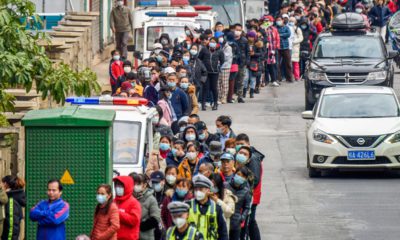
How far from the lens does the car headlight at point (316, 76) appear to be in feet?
113

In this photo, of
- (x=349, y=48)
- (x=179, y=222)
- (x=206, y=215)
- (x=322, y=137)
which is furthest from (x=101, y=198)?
(x=349, y=48)

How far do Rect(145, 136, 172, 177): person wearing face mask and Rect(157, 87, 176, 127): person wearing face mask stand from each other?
3.37m

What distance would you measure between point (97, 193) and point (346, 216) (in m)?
7.37

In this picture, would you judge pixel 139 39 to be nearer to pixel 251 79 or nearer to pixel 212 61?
pixel 251 79

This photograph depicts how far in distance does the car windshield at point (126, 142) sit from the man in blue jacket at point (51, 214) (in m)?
4.06

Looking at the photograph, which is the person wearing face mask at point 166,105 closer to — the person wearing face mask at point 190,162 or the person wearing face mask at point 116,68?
the person wearing face mask at point 116,68

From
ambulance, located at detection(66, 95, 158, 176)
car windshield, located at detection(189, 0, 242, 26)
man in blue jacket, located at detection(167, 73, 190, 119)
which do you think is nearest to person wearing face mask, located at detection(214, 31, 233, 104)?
car windshield, located at detection(189, 0, 242, 26)

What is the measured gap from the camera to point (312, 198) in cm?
2461

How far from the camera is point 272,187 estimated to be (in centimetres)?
2584

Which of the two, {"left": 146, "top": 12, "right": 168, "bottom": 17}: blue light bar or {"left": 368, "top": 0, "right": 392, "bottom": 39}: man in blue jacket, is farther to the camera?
{"left": 368, "top": 0, "right": 392, "bottom": 39}: man in blue jacket

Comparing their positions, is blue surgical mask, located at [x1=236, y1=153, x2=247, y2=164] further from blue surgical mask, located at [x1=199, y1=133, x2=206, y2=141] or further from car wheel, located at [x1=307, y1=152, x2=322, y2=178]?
car wheel, located at [x1=307, y1=152, x2=322, y2=178]

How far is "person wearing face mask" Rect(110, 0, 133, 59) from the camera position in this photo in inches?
1665

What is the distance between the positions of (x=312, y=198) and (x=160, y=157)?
371cm

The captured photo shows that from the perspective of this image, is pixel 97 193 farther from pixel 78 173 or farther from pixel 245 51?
pixel 245 51
